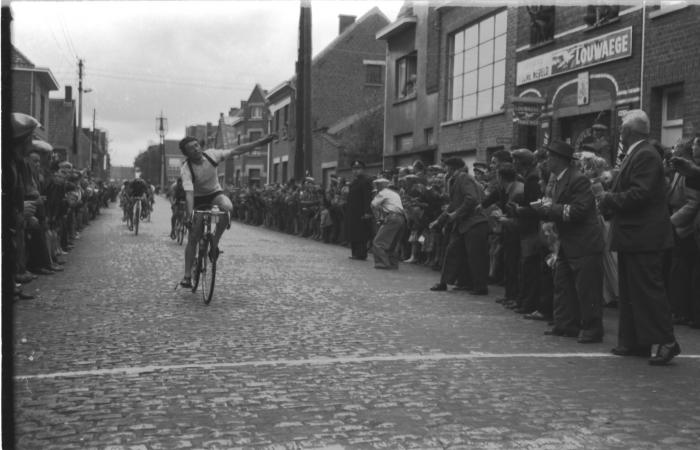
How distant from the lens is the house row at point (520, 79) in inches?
595

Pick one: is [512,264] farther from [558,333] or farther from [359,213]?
[359,213]

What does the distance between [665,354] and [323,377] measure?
8.88ft

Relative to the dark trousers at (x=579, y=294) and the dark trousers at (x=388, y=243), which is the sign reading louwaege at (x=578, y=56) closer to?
the dark trousers at (x=388, y=243)

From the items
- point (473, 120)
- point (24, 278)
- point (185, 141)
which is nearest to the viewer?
point (185, 141)

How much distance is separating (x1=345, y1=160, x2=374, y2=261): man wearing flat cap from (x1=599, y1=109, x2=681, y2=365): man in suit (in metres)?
9.71

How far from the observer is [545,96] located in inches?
749

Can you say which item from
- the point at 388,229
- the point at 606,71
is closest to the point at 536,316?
the point at 388,229

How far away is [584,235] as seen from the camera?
24.8 ft

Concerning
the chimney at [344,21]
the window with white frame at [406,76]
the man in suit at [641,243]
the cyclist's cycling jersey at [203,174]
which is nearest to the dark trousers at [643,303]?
the man in suit at [641,243]

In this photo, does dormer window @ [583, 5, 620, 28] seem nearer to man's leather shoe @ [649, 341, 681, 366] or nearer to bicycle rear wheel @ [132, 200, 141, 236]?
man's leather shoe @ [649, 341, 681, 366]

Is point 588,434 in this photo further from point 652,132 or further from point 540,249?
point 652,132

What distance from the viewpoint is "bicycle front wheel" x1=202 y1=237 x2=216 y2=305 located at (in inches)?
364

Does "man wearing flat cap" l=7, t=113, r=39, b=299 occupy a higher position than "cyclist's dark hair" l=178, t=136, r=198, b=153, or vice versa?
"cyclist's dark hair" l=178, t=136, r=198, b=153

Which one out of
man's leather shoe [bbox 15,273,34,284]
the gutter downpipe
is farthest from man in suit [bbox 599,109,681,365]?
the gutter downpipe
